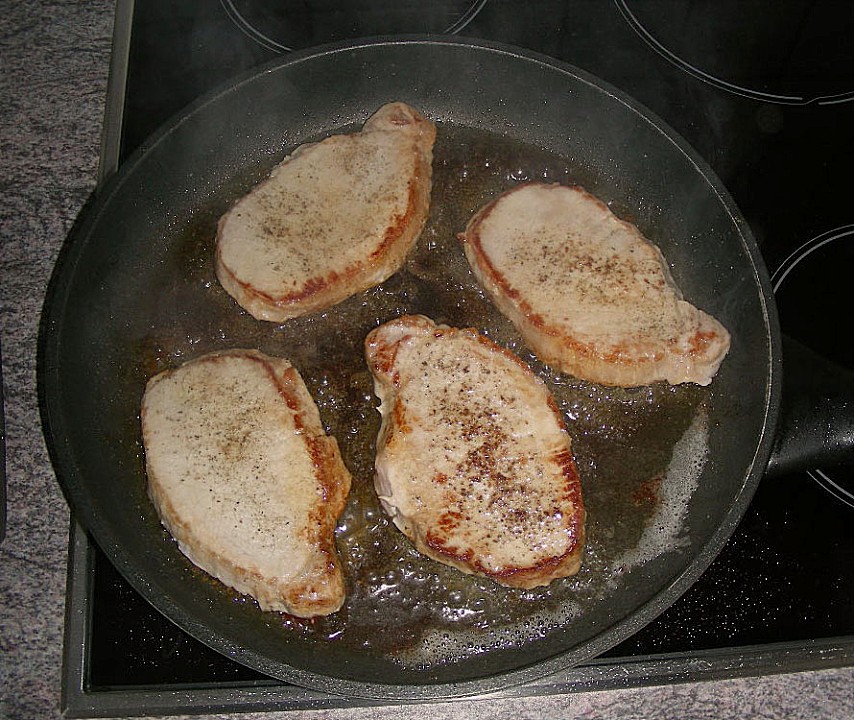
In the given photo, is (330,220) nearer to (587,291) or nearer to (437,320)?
(437,320)

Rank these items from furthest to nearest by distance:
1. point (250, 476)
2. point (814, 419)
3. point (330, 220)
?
1. point (330, 220)
2. point (814, 419)
3. point (250, 476)

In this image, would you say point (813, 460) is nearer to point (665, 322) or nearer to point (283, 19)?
point (665, 322)

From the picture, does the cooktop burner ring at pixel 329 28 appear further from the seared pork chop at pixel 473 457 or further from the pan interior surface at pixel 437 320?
the seared pork chop at pixel 473 457

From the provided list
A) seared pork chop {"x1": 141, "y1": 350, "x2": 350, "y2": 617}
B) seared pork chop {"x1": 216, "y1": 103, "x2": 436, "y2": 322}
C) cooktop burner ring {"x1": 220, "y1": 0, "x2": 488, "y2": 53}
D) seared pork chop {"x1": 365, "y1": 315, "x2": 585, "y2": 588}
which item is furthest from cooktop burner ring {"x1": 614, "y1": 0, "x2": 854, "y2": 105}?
seared pork chop {"x1": 141, "y1": 350, "x2": 350, "y2": 617}

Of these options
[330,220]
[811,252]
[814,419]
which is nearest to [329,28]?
[330,220]

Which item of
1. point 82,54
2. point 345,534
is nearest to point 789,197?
point 345,534

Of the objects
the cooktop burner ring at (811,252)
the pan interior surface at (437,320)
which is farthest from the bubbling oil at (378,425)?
the cooktop burner ring at (811,252)
